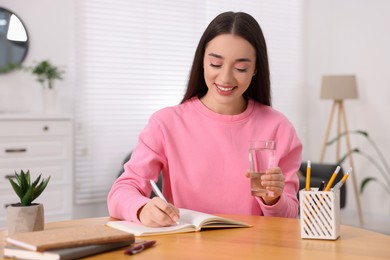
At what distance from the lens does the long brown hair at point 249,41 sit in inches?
78.1

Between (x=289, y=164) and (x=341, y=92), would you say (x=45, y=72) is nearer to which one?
(x=341, y=92)

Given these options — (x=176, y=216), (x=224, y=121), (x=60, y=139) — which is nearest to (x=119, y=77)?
(x=60, y=139)

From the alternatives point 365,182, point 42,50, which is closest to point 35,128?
point 42,50

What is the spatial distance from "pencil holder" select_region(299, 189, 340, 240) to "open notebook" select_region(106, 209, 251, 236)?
21 cm

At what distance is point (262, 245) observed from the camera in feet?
4.74

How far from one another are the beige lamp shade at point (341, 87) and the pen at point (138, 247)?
178 inches

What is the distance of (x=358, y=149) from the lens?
19.9ft

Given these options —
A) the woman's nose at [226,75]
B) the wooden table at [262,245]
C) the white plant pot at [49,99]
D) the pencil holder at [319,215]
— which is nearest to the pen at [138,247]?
the wooden table at [262,245]

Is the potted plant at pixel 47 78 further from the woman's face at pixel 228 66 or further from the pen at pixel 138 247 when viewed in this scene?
the pen at pixel 138 247

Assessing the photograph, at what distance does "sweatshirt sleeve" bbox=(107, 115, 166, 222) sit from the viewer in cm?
175

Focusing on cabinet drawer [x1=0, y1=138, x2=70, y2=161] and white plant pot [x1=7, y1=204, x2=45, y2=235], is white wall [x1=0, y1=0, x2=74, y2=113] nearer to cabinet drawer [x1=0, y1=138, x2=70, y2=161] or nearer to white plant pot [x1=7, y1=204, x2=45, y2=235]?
cabinet drawer [x1=0, y1=138, x2=70, y2=161]

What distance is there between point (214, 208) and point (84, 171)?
10.2ft

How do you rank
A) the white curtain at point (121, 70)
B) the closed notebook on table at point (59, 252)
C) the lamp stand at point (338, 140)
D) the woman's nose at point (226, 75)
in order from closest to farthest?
the closed notebook on table at point (59, 252) < the woman's nose at point (226, 75) < the white curtain at point (121, 70) < the lamp stand at point (338, 140)

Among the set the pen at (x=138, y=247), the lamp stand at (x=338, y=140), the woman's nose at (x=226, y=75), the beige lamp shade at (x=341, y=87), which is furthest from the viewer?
the lamp stand at (x=338, y=140)
